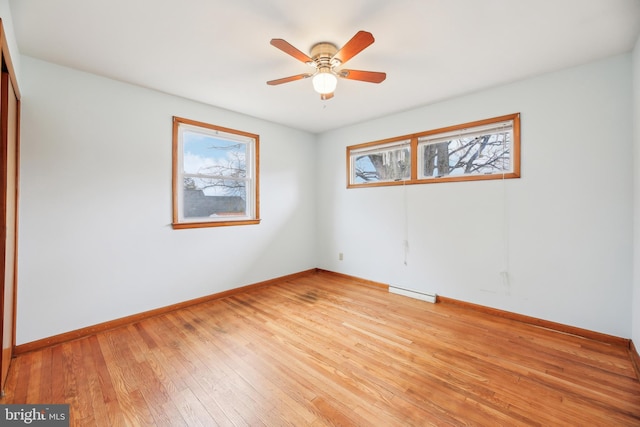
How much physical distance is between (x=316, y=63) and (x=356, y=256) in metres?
2.90

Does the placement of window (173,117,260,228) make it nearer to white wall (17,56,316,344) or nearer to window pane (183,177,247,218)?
window pane (183,177,247,218)

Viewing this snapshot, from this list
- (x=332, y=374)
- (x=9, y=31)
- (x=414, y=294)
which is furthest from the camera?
(x=414, y=294)

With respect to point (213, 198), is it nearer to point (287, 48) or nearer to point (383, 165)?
point (287, 48)

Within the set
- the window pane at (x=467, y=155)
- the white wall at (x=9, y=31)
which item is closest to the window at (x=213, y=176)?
the white wall at (x=9, y=31)

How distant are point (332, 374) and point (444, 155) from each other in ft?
9.25

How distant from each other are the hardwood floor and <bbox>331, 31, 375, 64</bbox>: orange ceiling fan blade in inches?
91.0

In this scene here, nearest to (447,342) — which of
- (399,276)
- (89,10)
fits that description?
(399,276)

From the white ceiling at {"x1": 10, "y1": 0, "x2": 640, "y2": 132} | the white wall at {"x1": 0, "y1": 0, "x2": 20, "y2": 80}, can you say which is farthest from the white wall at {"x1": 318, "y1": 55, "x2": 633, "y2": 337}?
the white wall at {"x1": 0, "y1": 0, "x2": 20, "y2": 80}

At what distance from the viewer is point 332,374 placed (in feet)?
6.35

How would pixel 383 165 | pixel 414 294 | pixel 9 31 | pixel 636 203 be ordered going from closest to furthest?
1. pixel 9 31
2. pixel 636 203
3. pixel 414 294
4. pixel 383 165

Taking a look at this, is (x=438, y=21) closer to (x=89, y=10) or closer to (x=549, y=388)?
(x=89, y=10)

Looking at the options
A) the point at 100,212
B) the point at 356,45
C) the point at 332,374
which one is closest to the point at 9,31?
the point at 100,212

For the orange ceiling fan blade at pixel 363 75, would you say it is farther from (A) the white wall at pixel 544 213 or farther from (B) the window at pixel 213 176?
(B) the window at pixel 213 176

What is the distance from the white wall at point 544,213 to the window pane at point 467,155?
180 millimetres
